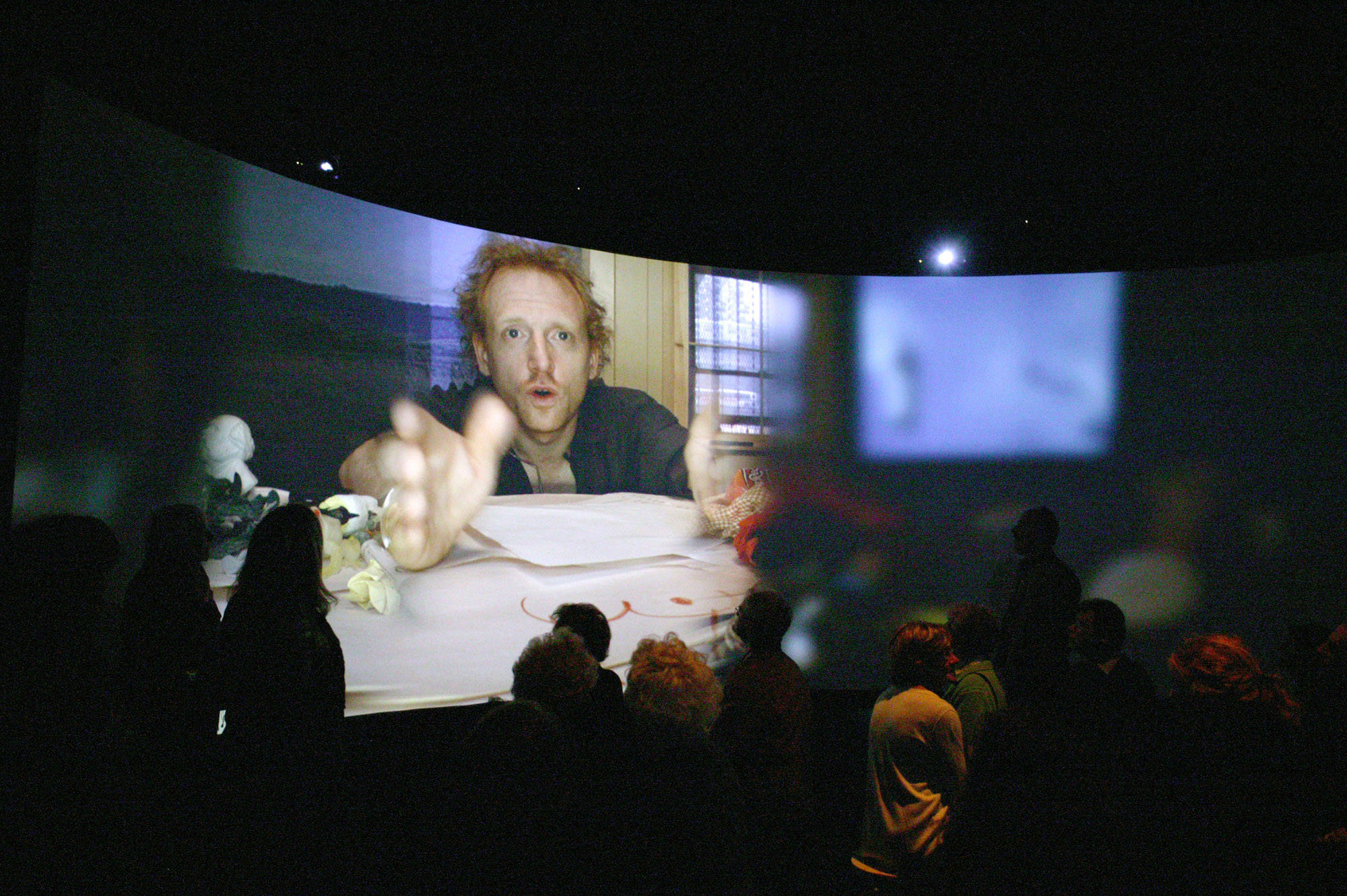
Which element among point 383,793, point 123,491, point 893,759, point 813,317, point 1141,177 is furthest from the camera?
point 813,317

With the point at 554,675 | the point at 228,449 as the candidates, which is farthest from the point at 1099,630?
the point at 228,449

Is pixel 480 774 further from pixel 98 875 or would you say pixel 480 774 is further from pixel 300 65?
pixel 300 65

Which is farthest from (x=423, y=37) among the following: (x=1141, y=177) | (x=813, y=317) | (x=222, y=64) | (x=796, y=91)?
(x=1141, y=177)

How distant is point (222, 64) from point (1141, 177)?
4.92 metres

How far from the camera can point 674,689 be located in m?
1.86

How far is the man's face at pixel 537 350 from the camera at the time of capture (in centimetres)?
414

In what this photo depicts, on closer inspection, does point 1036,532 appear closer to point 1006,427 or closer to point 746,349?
point 1006,427

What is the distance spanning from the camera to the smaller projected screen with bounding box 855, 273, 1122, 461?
520 cm

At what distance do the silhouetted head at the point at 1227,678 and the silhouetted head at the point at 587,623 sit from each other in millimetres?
1597

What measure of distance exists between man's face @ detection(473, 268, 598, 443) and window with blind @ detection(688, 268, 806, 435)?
0.74 meters

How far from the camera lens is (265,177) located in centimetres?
330

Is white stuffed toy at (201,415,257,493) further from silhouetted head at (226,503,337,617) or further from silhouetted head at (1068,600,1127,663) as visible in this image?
silhouetted head at (1068,600,1127,663)

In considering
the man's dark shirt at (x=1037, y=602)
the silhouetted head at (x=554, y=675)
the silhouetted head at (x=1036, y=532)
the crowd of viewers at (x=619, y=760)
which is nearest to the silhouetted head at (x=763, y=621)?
the crowd of viewers at (x=619, y=760)

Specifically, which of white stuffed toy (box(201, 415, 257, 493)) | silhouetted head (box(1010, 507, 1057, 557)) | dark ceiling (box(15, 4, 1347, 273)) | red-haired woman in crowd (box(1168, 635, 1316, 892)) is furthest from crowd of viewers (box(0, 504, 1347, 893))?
dark ceiling (box(15, 4, 1347, 273))
